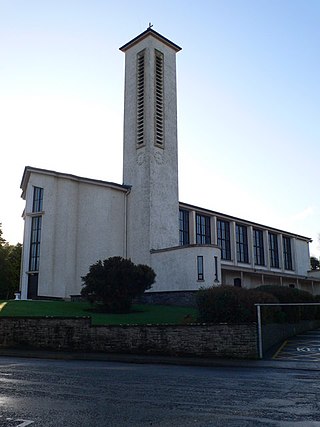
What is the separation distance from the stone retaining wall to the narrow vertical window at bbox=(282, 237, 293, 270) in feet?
142

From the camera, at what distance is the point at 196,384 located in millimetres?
9977

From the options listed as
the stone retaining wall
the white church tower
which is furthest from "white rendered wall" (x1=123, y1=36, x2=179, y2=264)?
the stone retaining wall

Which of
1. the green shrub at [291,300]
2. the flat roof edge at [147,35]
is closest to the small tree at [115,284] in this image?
the green shrub at [291,300]

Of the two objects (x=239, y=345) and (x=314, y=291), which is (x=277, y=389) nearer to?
(x=239, y=345)

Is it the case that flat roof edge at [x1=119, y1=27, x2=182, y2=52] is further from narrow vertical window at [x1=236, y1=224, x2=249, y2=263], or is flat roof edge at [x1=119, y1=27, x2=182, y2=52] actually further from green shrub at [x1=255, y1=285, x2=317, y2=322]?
green shrub at [x1=255, y1=285, x2=317, y2=322]

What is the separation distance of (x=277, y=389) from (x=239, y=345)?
683cm

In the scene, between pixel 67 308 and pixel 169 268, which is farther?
pixel 169 268

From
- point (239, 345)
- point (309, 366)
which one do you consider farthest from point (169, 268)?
point (309, 366)

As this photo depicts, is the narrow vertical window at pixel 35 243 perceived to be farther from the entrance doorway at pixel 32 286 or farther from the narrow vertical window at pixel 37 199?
the narrow vertical window at pixel 37 199

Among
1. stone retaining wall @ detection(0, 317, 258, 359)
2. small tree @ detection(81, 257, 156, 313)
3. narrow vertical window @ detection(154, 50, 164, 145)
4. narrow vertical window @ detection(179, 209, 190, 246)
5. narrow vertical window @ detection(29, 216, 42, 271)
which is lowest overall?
stone retaining wall @ detection(0, 317, 258, 359)

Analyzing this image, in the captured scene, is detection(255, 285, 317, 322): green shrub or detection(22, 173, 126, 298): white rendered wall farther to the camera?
detection(22, 173, 126, 298): white rendered wall

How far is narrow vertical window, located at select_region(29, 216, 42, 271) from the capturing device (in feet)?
123

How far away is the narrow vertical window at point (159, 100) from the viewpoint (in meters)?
41.0

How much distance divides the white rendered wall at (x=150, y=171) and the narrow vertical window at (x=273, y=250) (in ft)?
66.4
